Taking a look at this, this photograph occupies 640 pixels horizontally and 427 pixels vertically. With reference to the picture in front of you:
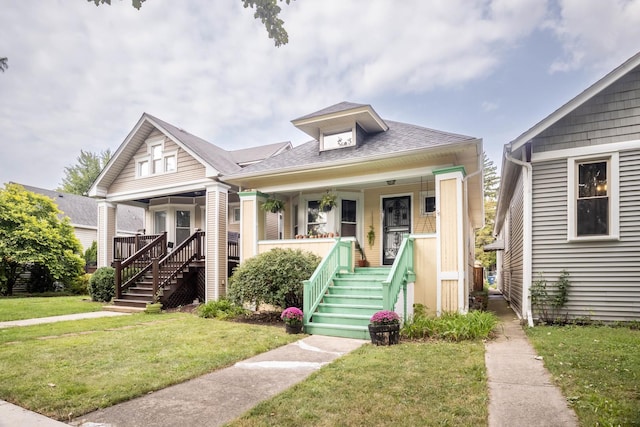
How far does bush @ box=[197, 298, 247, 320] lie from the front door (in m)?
4.36

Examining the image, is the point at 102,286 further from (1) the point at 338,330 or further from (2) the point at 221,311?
(1) the point at 338,330

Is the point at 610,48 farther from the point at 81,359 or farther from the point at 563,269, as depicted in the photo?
the point at 81,359

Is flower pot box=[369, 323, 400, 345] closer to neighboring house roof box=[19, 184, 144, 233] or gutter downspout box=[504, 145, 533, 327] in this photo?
gutter downspout box=[504, 145, 533, 327]

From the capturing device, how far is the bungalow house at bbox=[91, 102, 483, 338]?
8016 millimetres

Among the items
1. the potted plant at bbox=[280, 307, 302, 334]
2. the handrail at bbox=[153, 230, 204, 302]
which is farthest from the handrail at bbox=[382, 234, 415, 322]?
the handrail at bbox=[153, 230, 204, 302]

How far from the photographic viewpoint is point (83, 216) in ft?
80.4

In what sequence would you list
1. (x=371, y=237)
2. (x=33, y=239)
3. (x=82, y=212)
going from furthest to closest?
(x=82, y=212)
(x=33, y=239)
(x=371, y=237)

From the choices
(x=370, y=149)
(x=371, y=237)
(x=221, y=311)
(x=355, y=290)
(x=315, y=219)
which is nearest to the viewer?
(x=355, y=290)

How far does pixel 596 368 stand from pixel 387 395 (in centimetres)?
269

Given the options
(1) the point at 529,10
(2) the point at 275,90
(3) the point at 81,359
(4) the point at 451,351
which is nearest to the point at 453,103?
(2) the point at 275,90

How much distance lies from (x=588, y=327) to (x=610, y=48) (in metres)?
10.9

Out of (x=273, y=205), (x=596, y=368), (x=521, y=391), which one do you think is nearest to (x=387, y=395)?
(x=521, y=391)

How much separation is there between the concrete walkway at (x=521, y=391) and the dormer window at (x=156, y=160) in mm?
11636

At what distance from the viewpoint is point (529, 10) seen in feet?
37.0
